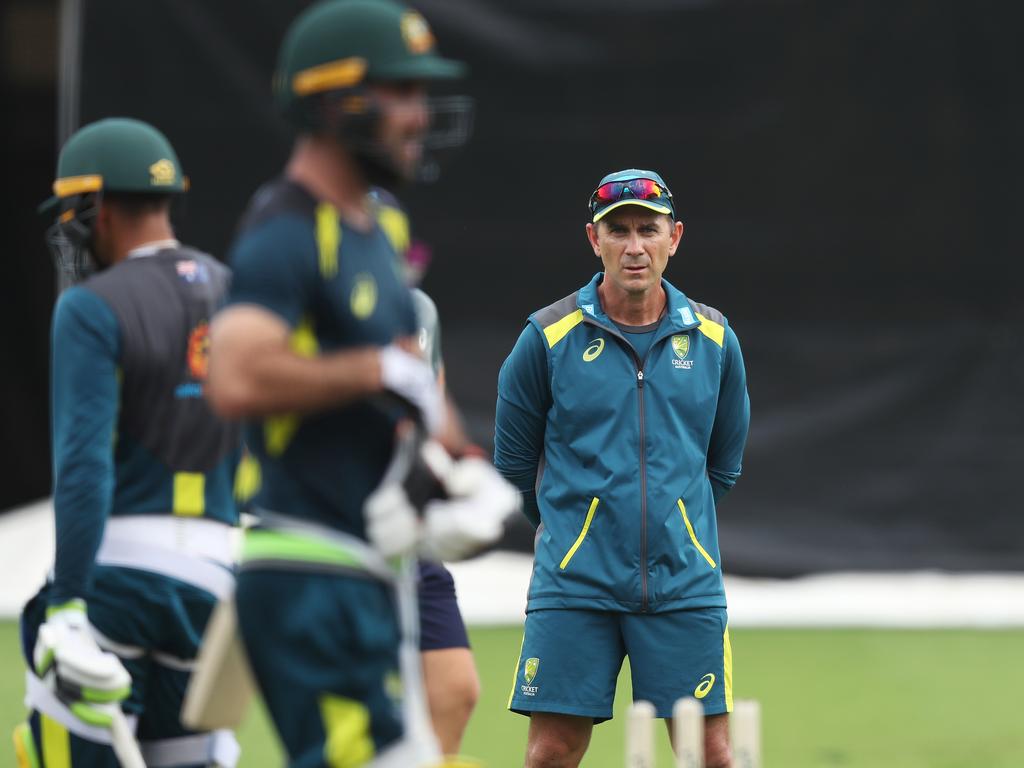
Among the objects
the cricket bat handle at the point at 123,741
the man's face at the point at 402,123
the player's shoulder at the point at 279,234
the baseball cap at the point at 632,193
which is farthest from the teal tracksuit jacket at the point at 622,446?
the player's shoulder at the point at 279,234

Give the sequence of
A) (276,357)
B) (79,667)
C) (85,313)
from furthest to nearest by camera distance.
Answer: (85,313) → (79,667) → (276,357)

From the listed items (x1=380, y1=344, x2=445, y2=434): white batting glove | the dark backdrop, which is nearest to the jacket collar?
(x1=380, y1=344, x2=445, y2=434): white batting glove

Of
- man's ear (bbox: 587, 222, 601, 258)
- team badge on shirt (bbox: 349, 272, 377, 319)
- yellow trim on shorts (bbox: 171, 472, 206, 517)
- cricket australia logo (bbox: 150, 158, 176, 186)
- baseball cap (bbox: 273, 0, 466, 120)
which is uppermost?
man's ear (bbox: 587, 222, 601, 258)

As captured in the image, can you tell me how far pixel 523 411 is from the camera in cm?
460

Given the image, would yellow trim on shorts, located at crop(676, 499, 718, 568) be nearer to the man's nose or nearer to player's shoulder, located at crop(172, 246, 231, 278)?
the man's nose

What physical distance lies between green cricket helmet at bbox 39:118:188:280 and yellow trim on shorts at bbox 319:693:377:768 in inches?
53.9

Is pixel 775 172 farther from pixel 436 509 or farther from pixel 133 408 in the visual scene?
Answer: pixel 436 509

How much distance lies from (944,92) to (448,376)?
309 cm

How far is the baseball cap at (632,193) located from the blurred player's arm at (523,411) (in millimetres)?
392

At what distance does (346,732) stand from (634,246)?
83.1 inches

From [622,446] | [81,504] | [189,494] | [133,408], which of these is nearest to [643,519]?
[622,446]

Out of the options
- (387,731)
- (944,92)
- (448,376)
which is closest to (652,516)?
(387,731)

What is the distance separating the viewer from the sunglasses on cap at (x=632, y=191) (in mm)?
4562

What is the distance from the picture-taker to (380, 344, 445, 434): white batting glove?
2766 mm
